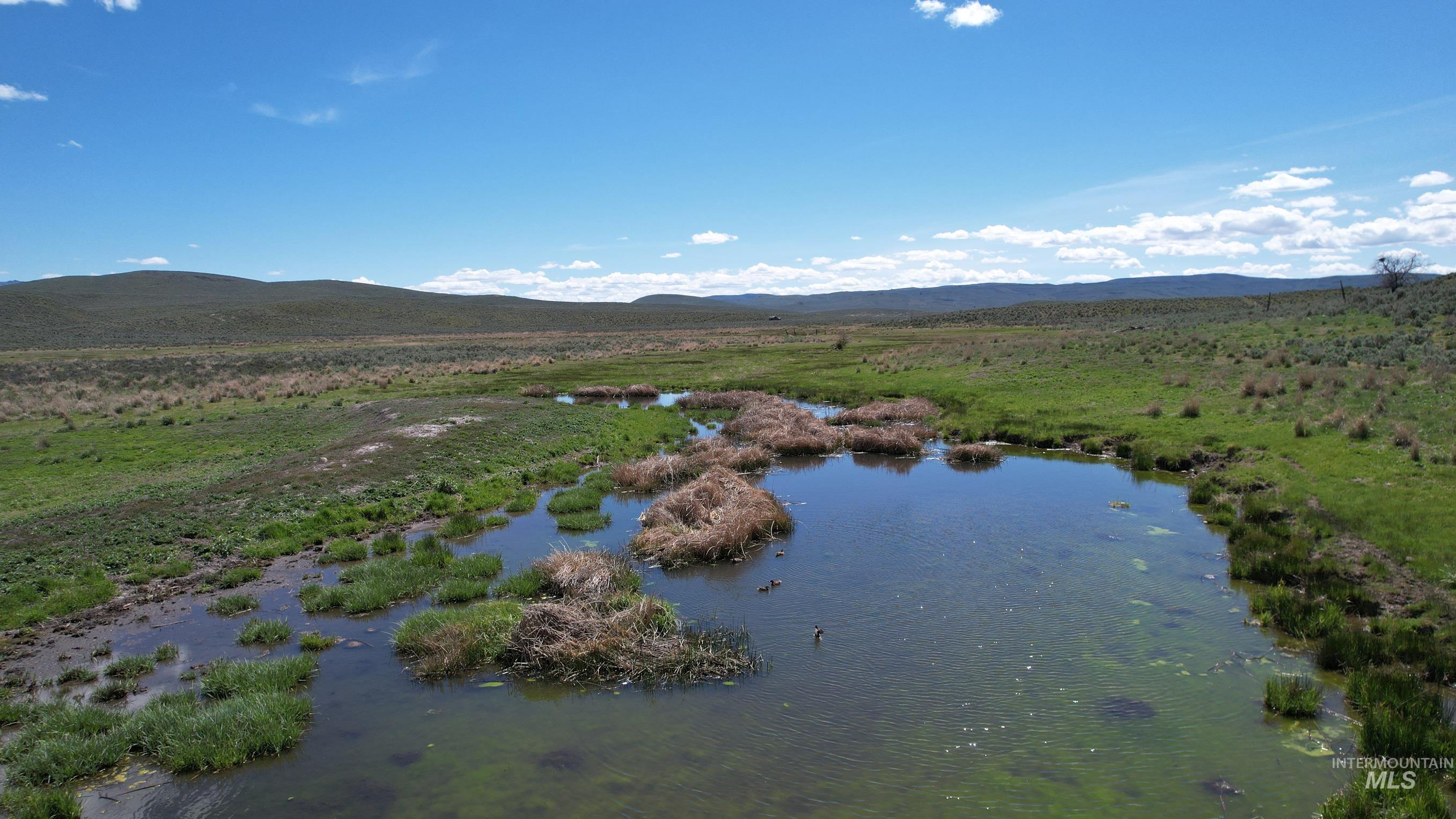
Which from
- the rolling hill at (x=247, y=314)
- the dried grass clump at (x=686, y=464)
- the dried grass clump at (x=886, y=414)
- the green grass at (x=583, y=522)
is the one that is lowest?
the green grass at (x=583, y=522)

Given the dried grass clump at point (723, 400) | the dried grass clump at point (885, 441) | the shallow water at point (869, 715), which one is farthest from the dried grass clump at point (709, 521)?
the dried grass clump at point (723, 400)

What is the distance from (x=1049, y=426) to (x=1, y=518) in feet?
101

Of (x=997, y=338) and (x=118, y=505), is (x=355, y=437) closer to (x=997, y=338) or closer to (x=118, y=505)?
(x=118, y=505)

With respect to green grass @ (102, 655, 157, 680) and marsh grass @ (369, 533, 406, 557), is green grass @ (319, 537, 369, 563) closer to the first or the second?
marsh grass @ (369, 533, 406, 557)

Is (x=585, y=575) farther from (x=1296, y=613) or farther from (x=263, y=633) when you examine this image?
(x=1296, y=613)

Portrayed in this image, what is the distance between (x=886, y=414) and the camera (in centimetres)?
3075

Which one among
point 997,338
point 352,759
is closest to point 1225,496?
point 352,759

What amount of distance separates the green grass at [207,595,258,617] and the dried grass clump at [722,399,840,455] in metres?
16.8

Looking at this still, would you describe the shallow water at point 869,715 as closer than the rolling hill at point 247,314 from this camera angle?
Yes

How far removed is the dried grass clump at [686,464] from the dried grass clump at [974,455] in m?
6.36

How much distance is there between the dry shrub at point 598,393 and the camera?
136 feet

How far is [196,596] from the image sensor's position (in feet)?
43.5

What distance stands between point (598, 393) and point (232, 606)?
2927cm

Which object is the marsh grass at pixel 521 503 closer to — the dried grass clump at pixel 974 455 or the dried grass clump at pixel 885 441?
the dried grass clump at pixel 885 441
